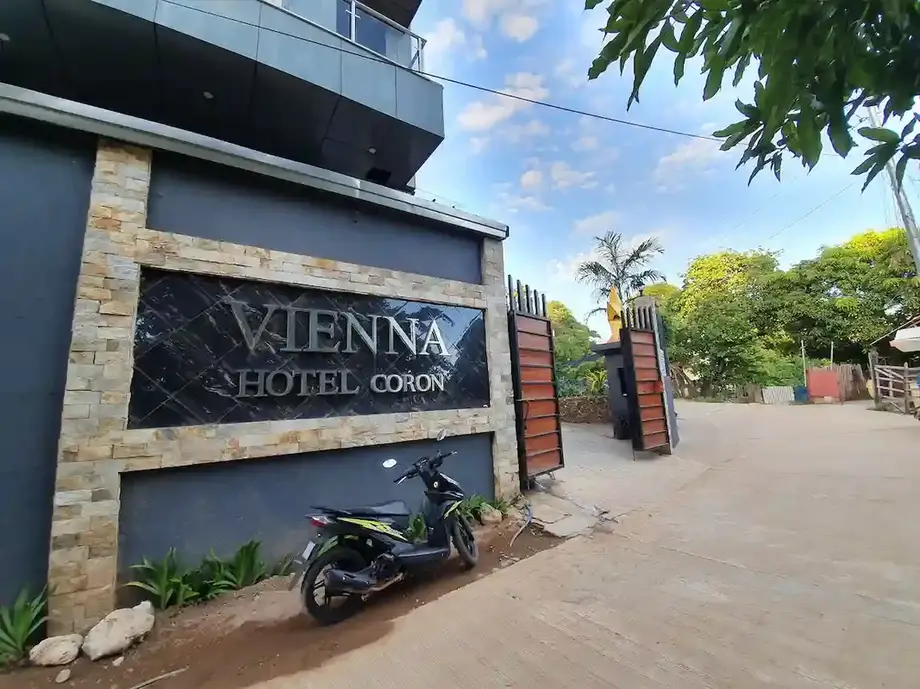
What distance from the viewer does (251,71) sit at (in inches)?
208

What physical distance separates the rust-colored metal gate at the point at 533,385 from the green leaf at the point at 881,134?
4686mm

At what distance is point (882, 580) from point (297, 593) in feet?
14.2

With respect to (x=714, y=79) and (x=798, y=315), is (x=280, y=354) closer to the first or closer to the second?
(x=714, y=79)

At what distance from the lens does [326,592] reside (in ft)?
9.96

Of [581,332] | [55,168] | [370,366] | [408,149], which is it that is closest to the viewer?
[55,168]

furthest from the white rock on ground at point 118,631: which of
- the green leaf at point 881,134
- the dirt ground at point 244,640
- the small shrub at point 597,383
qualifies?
the small shrub at point 597,383

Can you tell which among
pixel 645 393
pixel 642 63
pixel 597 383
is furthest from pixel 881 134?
pixel 597 383

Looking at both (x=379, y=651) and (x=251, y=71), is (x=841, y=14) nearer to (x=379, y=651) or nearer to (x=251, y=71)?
(x=379, y=651)

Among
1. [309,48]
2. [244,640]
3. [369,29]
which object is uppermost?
[369,29]

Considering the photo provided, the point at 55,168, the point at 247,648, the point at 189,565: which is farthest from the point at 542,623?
the point at 55,168

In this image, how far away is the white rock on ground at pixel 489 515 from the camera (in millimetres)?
4809

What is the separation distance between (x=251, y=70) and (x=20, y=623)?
5701mm

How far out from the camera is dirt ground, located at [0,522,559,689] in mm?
2520

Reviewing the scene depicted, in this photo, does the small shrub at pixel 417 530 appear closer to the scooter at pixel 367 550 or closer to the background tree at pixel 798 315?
the scooter at pixel 367 550
